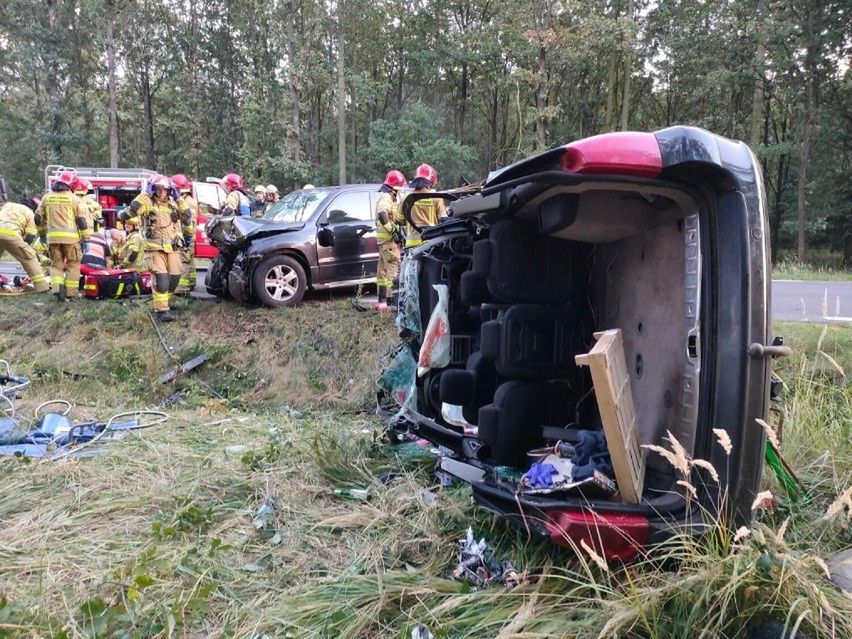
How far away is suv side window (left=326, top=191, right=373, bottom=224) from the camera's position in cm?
792

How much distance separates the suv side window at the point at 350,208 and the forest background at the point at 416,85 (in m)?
12.1

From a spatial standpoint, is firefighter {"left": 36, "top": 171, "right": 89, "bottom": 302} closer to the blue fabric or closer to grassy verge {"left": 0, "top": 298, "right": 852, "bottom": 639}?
grassy verge {"left": 0, "top": 298, "right": 852, "bottom": 639}

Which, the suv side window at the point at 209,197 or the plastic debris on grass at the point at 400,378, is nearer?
the plastic debris on grass at the point at 400,378

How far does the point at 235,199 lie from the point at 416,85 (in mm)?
→ 22964

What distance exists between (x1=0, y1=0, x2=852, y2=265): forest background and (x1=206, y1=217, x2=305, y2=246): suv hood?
13.2m

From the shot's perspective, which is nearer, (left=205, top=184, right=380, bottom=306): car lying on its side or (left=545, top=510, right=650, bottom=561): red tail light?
(left=545, top=510, right=650, bottom=561): red tail light

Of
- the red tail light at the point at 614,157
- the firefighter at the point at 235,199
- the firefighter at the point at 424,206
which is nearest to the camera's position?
the red tail light at the point at 614,157

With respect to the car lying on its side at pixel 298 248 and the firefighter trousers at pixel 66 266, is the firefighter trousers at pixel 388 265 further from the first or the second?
the firefighter trousers at pixel 66 266

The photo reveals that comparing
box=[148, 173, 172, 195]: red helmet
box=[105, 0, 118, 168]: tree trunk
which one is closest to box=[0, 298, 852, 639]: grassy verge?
box=[148, 173, 172, 195]: red helmet

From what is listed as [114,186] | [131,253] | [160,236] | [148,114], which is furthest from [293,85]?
[160,236]

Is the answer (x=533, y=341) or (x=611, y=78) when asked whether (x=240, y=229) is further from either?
(x=611, y=78)

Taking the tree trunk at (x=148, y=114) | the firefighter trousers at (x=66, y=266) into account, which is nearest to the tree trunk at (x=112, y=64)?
the tree trunk at (x=148, y=114)

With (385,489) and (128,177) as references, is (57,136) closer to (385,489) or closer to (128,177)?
(128,177)

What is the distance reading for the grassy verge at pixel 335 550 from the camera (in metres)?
1.65
